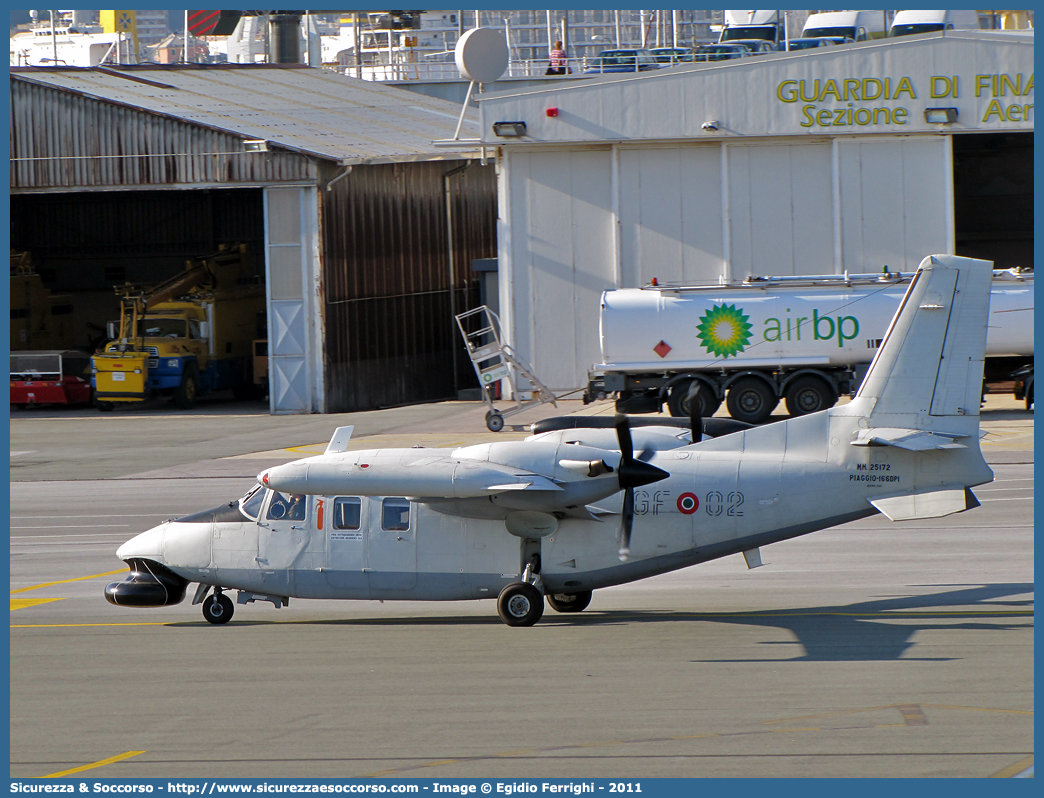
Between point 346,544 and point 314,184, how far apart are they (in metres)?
29.6

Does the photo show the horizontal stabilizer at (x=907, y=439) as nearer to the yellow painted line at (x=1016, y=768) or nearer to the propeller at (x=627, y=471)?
the propeller at (x=627, y=471)

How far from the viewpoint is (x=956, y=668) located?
520 inches

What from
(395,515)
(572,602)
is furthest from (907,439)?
(395,515)

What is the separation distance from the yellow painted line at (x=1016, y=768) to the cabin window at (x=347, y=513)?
8781 millimetres

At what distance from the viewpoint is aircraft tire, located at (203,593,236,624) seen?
16938 millimetres

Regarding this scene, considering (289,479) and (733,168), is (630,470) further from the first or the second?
(733,168)

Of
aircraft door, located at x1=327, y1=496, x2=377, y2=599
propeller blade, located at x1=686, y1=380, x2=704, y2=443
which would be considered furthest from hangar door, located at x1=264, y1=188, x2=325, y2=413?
propeller blade, located at x1=686, y1=380, x2=704, y2=443

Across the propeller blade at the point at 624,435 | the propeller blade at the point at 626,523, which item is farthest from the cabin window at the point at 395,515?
the propeller blade at the point at 624,435

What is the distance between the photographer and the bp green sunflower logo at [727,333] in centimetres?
3591

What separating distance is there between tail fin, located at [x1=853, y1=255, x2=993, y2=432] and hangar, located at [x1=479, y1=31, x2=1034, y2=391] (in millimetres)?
25410

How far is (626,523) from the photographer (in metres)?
14.7

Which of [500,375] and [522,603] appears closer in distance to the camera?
[522,603]

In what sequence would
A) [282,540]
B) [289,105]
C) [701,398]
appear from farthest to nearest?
[289,105], [701,398], [282,540]

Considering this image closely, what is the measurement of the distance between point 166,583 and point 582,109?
28569 millimetres
